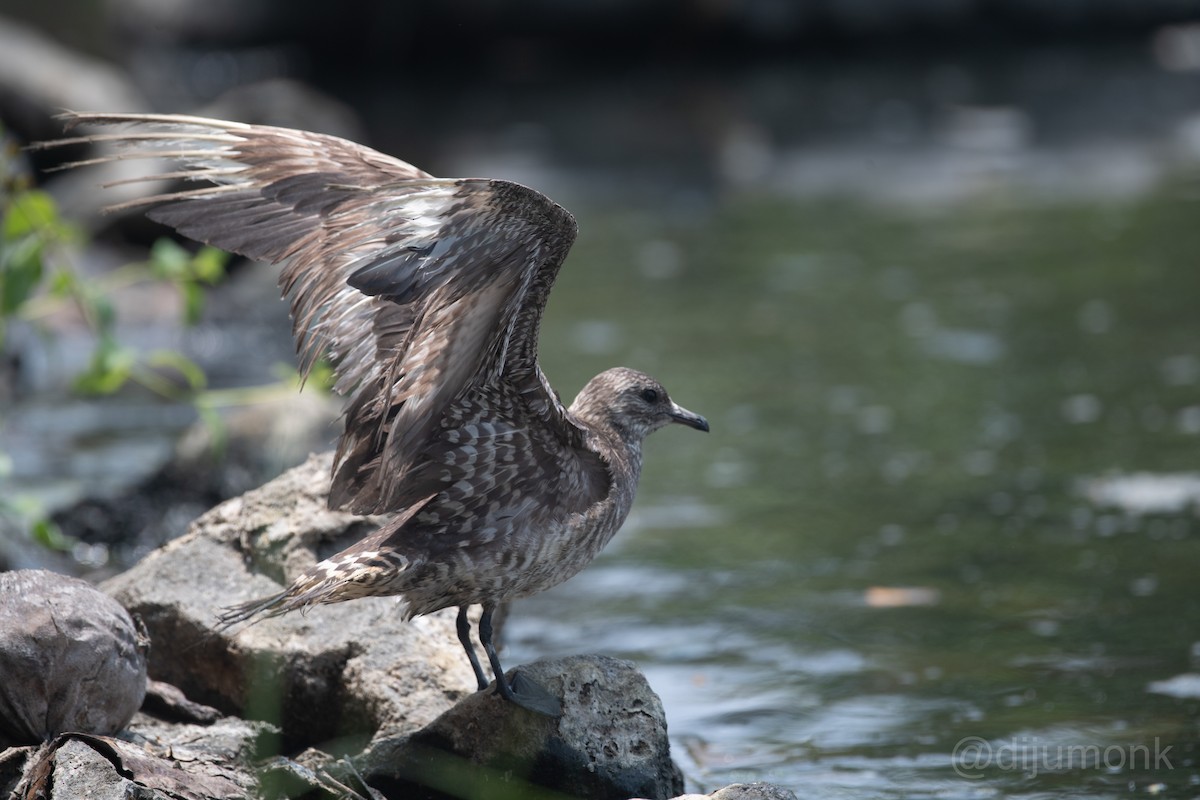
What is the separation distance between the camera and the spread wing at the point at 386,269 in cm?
406

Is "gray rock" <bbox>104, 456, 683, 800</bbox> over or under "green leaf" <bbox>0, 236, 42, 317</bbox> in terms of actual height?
under

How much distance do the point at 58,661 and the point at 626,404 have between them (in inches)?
81.0

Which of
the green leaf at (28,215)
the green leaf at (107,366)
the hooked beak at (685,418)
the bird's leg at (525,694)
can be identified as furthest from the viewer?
the green leaf at (107,366)

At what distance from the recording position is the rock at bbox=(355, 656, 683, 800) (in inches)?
172

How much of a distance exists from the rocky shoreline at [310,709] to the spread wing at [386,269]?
59 centimetres

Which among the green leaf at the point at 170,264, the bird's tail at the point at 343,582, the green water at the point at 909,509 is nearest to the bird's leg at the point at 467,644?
the bird's tail at the point at 343,582

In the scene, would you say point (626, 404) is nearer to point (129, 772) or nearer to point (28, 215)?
point (129, 772)

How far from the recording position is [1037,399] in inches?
352

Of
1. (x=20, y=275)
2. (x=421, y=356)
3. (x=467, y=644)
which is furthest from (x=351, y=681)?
(x=20, y=275)

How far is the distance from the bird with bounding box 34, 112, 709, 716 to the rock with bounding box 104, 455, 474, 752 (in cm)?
19

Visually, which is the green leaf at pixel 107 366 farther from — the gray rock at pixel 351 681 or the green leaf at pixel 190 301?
the gray rock at pixel 351 681

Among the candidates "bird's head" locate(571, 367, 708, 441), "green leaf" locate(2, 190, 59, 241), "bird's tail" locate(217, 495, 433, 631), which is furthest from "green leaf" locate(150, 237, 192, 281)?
A: "bird's tail" locate(217, 495, 433, 631)

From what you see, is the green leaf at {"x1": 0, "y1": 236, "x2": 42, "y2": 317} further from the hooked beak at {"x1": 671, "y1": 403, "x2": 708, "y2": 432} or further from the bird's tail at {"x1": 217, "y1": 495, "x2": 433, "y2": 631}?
the hooked beak at {"x1": 671, "y1": 403, "x2": 708, "y2": 432}

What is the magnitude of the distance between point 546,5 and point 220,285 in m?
10.9
